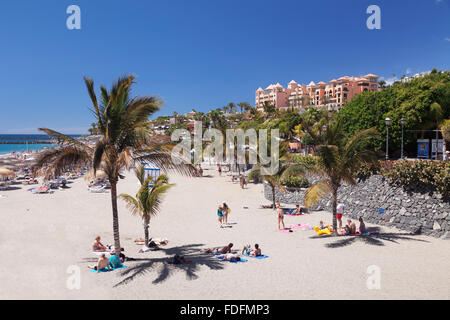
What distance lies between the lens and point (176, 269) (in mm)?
Answer: 8836

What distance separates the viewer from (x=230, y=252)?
33.9ft

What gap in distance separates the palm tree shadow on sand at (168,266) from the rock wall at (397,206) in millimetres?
8647

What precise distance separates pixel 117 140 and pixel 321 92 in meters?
111

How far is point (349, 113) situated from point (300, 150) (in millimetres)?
19111

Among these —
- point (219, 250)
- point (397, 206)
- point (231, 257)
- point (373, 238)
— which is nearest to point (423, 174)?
point (397, 206)

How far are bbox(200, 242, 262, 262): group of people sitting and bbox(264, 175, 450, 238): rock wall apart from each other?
719cm

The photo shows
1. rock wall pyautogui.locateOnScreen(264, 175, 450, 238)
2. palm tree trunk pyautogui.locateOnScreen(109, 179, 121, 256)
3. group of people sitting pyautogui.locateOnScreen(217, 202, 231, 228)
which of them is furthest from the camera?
group of people sitting pyautogui.locateOnScreen(217, 202, 231, 228)

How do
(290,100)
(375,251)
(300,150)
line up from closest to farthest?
(375,251) → (300,150) → (290,100)

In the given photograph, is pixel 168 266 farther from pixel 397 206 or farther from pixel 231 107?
pixel 231 107

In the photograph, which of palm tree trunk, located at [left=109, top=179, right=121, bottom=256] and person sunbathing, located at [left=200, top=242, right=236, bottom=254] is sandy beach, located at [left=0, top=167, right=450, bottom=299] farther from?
palm tree trunk, located at [left=109, top=179, right=121, bottom=256]

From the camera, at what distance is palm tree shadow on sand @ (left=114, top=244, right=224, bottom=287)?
8297mm

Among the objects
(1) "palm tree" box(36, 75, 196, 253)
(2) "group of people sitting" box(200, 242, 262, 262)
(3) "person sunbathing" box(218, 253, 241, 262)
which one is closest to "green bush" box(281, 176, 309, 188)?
(2) "group of people sitting" box(200, 242, 262, 262)
